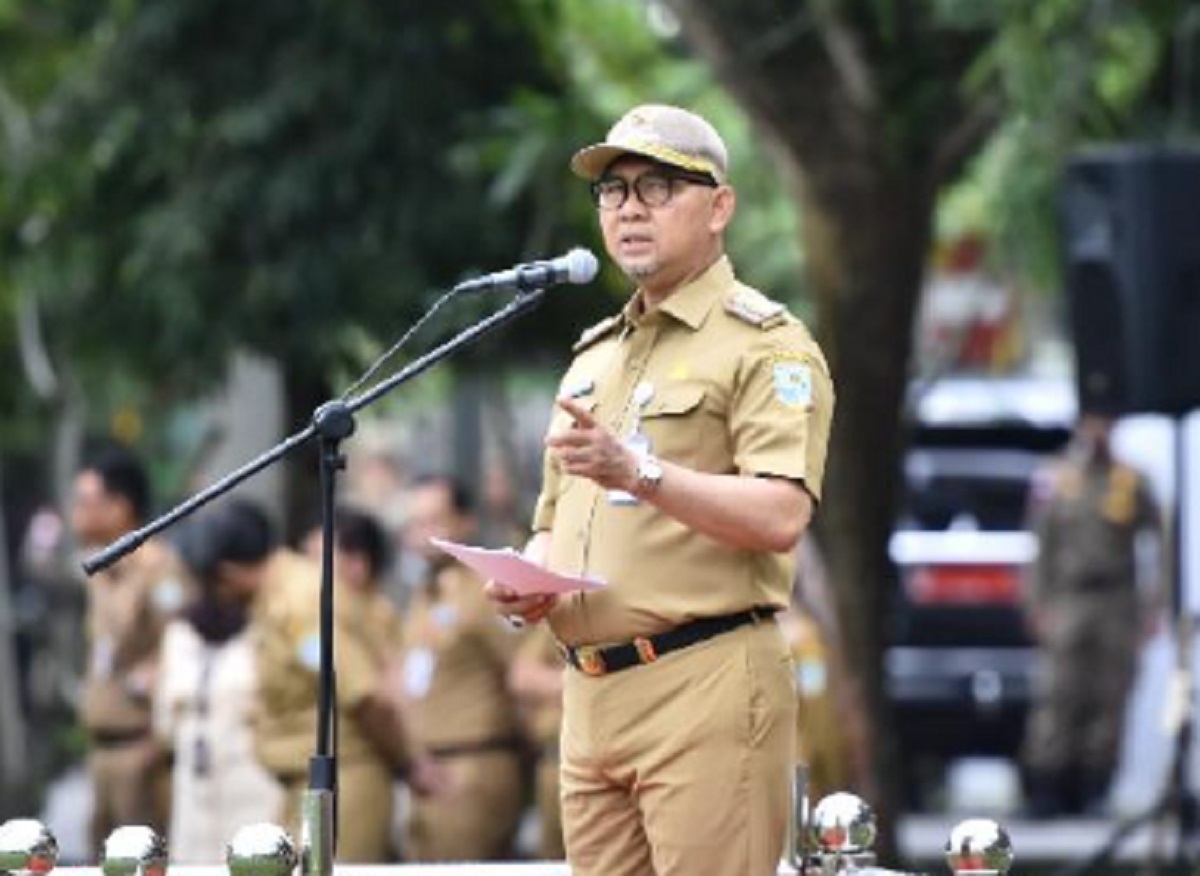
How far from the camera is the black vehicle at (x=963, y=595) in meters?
24.4

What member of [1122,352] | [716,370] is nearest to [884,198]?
[1122,352]

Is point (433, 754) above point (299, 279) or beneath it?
beneath

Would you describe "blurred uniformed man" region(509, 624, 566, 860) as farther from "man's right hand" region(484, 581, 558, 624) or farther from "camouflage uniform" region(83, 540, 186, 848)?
"man's right hand" region(484, 581, 558, 624)

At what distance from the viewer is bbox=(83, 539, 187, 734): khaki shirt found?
16.9 metres

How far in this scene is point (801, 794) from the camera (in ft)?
28.7

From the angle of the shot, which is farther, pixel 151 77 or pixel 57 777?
pixel 57 777

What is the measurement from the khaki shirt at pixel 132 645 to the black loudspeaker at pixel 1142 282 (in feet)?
12.3

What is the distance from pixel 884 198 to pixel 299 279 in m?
2.61

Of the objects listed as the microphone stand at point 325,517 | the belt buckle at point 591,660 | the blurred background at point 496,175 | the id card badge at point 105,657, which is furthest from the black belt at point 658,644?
the id card badge at point 105,657

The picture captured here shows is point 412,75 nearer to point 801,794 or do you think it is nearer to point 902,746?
point 902,746

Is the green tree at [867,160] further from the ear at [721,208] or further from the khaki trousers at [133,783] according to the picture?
the ear at [721,208]

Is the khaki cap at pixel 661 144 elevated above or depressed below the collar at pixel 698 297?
above

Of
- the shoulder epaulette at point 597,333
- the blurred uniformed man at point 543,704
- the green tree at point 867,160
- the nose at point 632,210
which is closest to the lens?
the nose at point 632,210

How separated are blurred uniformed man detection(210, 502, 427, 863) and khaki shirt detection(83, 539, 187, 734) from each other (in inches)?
51.5
